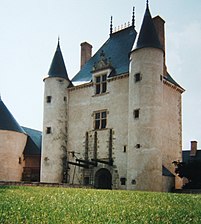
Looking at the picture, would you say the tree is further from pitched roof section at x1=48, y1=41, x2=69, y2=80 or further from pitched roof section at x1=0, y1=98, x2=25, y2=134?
pitched roof section at x1=0, y1=98, x2=25, y2=134

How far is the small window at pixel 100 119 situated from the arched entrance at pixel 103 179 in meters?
3.00

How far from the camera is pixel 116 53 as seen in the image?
94.3 feet

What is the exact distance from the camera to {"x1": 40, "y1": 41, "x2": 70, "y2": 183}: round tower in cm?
2772

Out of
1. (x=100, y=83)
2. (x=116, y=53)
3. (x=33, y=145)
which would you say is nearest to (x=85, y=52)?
(x=116, y=53)

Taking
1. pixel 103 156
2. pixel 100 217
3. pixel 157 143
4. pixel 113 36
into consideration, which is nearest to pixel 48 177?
pixel 103 156

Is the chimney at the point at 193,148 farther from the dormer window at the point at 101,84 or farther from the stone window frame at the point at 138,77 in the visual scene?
the stone window frame at the point at 138,77

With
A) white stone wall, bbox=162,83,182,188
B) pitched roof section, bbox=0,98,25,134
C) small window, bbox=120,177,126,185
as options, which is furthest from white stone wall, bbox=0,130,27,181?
white stone wall, bbox=162,83,182,188

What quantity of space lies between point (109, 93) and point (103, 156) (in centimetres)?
432

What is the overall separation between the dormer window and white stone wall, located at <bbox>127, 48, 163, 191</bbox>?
3.07m

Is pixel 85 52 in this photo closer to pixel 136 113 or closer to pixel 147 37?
pixel 147 37

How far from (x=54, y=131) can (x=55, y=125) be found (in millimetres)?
444

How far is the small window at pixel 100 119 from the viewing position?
2664cm

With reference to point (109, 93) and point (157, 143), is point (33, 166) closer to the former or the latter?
point (109, 93)

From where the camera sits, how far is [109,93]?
26.6 metres
